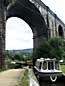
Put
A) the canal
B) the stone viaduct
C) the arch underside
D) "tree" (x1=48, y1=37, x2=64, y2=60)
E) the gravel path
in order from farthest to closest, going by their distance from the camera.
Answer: "tree" (x1=48, y1=37, x2=64, y2=60) → the stone viaduct → the arch underside → the canal → the gravel path

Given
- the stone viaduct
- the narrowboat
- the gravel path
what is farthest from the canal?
the stone viaduct

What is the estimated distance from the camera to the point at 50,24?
78.8 meters

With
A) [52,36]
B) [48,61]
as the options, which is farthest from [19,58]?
[48,61]

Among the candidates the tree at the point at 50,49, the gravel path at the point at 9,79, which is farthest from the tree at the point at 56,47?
the gravel path at the point at 9,79

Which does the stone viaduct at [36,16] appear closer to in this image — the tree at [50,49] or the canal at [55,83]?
the tree at [50,49]

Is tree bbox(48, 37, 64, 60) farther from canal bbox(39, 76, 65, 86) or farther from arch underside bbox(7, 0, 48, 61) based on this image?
canal bbox(39, 76, 65, 86)

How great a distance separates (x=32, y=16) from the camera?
70.9 meters

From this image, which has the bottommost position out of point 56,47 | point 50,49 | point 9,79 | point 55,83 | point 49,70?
point 55,83

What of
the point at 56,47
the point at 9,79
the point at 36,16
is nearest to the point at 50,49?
the point at 56,47

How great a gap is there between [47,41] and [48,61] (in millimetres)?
40455

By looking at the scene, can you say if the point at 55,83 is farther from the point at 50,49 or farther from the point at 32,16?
the point at 50,49

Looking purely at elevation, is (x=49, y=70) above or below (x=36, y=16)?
below

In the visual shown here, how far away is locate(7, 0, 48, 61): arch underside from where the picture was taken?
64.4 metres

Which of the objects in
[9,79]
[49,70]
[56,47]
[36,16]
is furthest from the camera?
[56,47]
